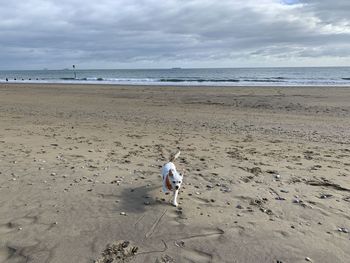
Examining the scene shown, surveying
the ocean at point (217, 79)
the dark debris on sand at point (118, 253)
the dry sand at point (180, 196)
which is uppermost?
the ocean at point (217, 79)

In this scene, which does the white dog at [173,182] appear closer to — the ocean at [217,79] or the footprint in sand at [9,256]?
the footprint in sand at [9,256]

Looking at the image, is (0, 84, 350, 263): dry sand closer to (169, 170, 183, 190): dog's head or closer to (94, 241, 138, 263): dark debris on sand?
(94, 241, 138, 263): dark debris on sand

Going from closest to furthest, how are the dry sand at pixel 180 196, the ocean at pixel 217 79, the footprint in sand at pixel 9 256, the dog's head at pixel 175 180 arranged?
the footprint in sand at pixel 9 256 < the dry sand at pixel 180 196 < the dog's head at pixel 175 180 < the ocean at pixel 217 79

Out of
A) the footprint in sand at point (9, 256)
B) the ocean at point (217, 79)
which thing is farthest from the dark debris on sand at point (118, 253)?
the ocean at point (217, 79)

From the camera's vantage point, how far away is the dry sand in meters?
3.94

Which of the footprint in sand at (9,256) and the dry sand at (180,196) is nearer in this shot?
the footprint in sand at (9,256)

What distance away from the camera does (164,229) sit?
14.3 ft

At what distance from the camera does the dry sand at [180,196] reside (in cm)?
394

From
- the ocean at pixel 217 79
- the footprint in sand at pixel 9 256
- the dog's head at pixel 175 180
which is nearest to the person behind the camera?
the footprint in sand at pixel 9 256

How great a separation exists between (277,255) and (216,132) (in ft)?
22.9

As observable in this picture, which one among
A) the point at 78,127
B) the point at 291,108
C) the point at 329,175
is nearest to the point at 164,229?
the point at 329,175

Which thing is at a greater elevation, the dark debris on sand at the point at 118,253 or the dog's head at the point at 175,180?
the dog's head at the point at 175,180

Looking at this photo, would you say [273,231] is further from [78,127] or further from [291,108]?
[291,108]

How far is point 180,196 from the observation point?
5336 millimetres
